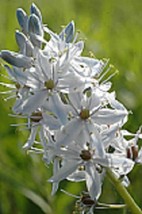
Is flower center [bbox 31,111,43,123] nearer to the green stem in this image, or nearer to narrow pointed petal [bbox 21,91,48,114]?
narrow pointed petal [bbox 21,91,48,114]

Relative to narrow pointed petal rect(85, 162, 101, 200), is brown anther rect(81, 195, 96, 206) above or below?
below

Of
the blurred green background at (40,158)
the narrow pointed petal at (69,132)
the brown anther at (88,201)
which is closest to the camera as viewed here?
the narrow pointed petal at (69,132)

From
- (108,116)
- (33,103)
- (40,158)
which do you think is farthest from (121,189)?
(40,158)

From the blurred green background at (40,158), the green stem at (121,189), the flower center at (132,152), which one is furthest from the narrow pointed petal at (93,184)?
the blurred green background at (40,158)

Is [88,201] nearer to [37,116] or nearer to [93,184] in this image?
[93,184]

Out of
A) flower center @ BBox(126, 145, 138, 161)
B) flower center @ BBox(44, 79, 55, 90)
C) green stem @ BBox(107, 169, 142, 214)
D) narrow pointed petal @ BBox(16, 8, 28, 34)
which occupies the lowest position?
green stem @ BBox(107, 169, 142, 214)

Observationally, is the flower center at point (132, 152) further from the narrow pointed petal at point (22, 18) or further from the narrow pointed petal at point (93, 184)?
the narrow pointed petal at point (22, 18)

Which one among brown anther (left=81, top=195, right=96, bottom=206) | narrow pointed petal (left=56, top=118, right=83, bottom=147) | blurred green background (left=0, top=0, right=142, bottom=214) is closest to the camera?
narrow pointed petal (left=56, top=118, right=83, bottom=147)

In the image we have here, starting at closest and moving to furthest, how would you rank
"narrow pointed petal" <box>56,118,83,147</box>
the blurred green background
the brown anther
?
"narrow pointed petal" <box>56,118,83,147</box> → the brown anther → the blurred green background

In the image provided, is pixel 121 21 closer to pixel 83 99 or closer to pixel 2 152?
pixel 2 152

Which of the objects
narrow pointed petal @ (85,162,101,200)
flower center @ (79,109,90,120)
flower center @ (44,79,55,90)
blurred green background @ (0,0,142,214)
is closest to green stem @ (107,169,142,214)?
narrow pointed petal @ (85,162,101,200)
